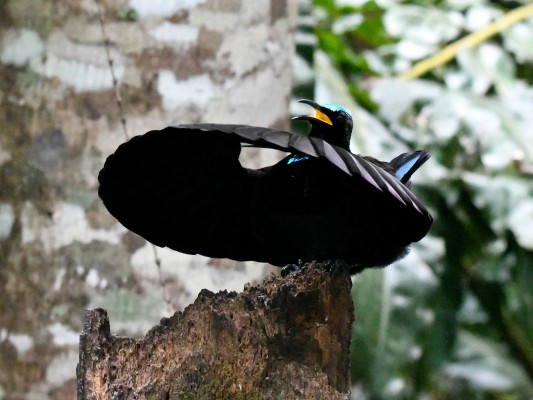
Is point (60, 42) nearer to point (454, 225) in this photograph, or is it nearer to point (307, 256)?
point (307, 256)

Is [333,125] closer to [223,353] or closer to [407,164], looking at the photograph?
[407,164]

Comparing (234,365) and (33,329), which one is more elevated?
(234,365)

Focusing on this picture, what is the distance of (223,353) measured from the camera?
1.73 metres

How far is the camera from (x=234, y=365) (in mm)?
1724

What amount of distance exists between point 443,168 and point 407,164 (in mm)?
1983

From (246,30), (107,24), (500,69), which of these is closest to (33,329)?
(107,24)

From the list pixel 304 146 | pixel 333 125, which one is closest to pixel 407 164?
pixel 333 125

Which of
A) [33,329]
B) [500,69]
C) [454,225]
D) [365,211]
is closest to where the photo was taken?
[365,211]

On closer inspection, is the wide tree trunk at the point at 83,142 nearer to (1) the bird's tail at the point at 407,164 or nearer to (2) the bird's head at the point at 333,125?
(2) the bird's head at the point at 333,125

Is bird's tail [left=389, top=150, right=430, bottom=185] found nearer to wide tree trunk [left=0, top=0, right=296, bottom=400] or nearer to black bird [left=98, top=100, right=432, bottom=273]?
black bird [left=98, top=100, right=432, bottom=273]

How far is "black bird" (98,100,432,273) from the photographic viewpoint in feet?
6.09

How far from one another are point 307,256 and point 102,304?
3.80 feet

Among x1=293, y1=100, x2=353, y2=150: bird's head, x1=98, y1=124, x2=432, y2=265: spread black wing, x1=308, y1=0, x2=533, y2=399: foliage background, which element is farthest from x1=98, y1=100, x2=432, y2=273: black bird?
x1=308, y1=0, x2=533, y2=399: foliage background

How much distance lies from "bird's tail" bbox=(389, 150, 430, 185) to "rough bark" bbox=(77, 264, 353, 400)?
0.55 metres
